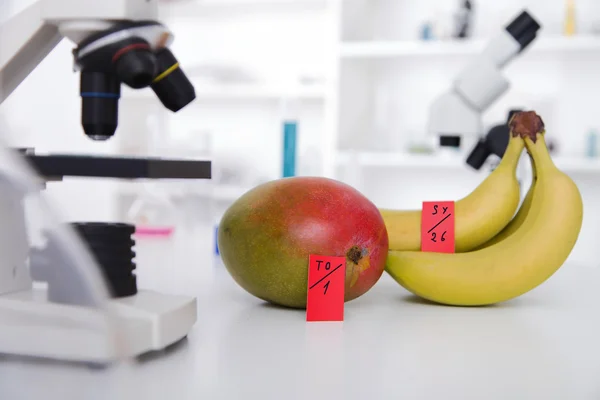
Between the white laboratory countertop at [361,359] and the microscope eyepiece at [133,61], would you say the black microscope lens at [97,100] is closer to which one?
the microscope eyepiece at [133,61]

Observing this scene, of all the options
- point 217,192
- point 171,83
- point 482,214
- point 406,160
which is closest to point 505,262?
point 482,214

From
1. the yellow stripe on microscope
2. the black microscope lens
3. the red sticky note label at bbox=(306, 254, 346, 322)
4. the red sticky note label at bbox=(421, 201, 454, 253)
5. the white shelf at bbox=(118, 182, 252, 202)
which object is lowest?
the white shelf at bbox=(118, 182, 252, 202)

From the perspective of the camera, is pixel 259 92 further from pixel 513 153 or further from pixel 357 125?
pixel 513 153

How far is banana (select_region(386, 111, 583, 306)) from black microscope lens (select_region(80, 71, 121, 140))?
373 millimetres

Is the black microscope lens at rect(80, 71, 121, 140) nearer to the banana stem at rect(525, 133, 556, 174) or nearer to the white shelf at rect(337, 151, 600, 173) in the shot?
the banana stem at rect(525, 133, 556, 174)

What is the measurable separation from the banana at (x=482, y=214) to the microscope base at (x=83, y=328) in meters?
0.37

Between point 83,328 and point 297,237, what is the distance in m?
0.28

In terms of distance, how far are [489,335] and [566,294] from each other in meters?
0.33

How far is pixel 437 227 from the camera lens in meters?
0.85

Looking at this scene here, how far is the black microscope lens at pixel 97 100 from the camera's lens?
24.1 inches

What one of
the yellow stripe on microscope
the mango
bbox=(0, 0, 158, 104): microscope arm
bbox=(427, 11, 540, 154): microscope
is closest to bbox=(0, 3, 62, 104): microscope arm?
bbox=(0, 0, 158, 104): microscope arm

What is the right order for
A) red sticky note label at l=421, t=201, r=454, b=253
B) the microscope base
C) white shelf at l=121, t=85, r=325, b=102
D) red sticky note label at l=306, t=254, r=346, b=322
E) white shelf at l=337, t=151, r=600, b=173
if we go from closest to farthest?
the microscope base < red sticky note label at l=306, t=254, r=346, b=322 < red sticky note label at l=421, t=201, r=454, b=253 < white shelf at l=337, t=151, r=600, b=173 < white shelf at l=121, t=85, r=325, b=102

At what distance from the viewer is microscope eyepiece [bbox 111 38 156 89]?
0.59 metres

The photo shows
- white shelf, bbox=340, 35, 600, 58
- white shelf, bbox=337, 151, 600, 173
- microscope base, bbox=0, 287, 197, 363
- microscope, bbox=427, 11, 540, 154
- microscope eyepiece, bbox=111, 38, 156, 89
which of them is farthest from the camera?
white shelf, bbox=337, 151, 600, 173
